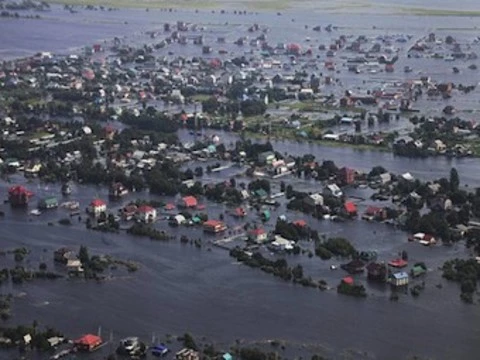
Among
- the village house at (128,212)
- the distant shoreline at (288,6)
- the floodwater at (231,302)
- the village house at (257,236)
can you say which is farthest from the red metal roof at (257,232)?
the distant shoreline at (288,6)

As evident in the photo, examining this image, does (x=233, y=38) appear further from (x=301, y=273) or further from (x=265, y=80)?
(x=301, y=273)

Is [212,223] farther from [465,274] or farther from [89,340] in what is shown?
[89,340]

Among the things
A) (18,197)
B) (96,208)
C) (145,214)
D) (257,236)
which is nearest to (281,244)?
(257,236)

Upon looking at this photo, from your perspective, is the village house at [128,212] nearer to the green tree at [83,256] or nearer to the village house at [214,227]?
the village house at [214,227]

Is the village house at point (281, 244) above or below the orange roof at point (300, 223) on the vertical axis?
below

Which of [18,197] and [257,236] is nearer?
[257,236]
